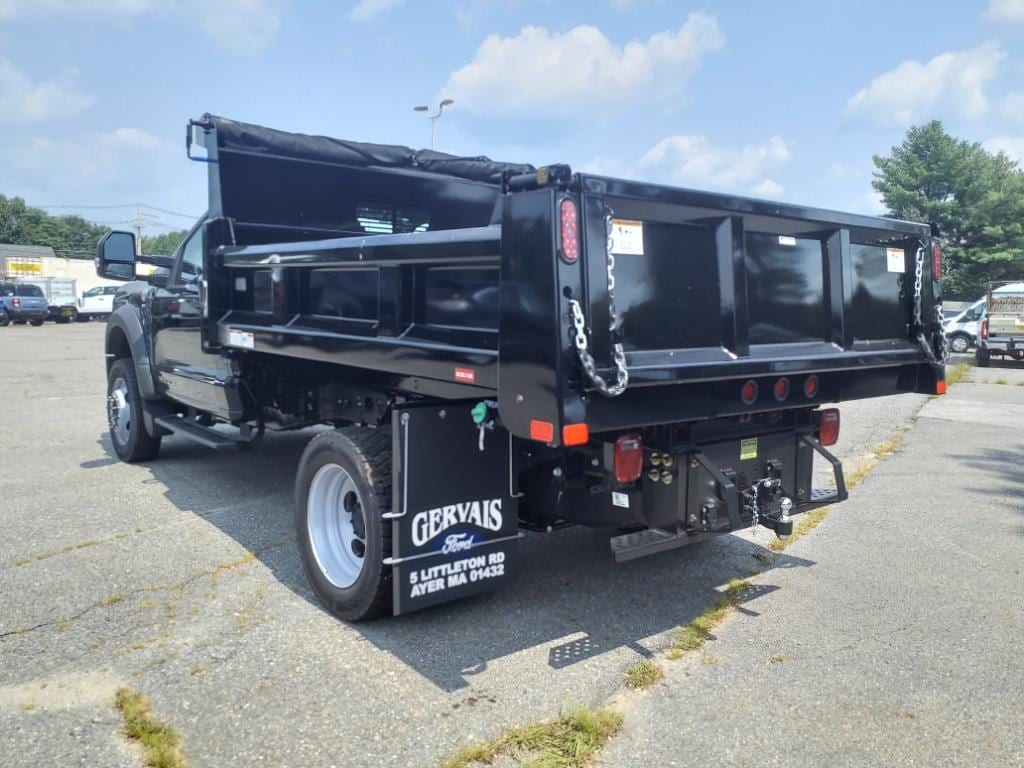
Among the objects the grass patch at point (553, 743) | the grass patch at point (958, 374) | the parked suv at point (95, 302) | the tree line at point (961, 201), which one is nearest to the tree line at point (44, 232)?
A: the parked suv at point (95, 302)

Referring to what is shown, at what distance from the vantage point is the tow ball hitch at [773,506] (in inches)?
154

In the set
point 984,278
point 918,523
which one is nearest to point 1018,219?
point 984,278

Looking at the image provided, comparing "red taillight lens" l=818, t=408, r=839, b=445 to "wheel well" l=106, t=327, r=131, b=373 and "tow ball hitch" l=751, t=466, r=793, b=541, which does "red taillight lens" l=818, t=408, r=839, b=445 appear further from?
"wheel well" l=106, t=327, r=131, b=373

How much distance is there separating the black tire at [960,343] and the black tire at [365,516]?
24.3 meters

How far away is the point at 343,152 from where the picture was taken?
576cm

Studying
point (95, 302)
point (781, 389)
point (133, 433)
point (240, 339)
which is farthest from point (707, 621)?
Answer: point (95, 302)

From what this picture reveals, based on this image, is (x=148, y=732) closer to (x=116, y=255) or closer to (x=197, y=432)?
(x=197, y=432)

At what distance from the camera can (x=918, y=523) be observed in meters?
5.77

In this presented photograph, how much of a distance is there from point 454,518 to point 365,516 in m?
0.41

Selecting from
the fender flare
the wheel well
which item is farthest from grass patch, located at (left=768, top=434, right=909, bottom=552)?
the wheel well

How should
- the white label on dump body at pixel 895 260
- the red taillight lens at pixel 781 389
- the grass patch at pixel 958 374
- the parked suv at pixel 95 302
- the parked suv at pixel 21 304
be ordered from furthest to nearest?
1. the parked suv at pixel 95 302
2. the parked suv at pixel 21 304
3. the grass patch at pixel 958 374
4. the white label on dump body at pixel 895 260
5. the red taillight lens at pixel 781 389

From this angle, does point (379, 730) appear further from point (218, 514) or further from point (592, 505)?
point (218, 514)

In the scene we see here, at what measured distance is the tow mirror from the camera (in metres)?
6.33

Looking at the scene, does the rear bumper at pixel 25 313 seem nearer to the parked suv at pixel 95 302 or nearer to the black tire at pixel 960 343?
the parked suv at pixel 95 302
